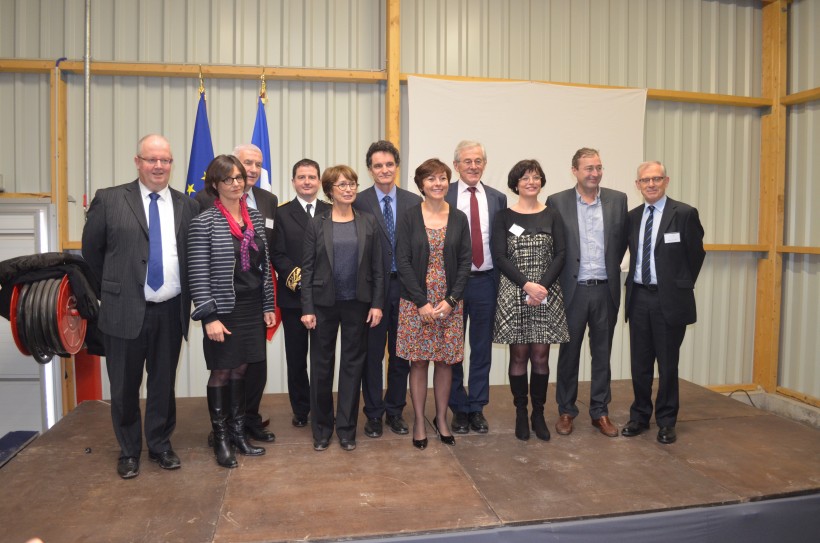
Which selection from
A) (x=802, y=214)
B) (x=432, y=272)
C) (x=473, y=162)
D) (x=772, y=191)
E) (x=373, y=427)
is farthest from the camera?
(x=772, y=191)

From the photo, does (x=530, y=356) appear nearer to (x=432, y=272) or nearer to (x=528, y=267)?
(x=528, y=267)

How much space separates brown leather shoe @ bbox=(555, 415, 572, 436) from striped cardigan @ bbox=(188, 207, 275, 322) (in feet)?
6.50

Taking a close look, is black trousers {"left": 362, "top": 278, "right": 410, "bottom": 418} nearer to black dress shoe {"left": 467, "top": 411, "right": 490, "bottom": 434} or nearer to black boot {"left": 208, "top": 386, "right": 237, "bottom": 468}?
black dress shoe {"left": 467, "top": 411, "right": 490, "bottom": 434}

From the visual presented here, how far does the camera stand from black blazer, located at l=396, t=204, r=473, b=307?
9.99ft

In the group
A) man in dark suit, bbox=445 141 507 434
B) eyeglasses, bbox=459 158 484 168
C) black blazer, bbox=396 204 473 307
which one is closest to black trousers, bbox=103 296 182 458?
black blazer, bbox=396 204 473 307

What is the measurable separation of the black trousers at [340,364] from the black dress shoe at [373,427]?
0.17 metres

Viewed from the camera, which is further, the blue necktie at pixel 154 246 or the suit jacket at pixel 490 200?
the suit jacket at pixel 490 200

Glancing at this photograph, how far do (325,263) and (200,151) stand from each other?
2.32 m

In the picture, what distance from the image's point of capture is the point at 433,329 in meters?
3.09

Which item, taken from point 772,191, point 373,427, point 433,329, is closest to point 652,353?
point 433,329

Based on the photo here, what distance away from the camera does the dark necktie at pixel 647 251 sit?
3316 mm

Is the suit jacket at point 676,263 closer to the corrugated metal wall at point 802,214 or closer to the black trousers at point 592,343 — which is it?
the black trousers at point 592,343

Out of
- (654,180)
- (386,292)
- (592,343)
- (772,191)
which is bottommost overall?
(592,343)

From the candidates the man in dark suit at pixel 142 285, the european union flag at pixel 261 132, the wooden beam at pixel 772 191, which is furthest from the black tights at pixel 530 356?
the wooden beam at pixel 772 191
